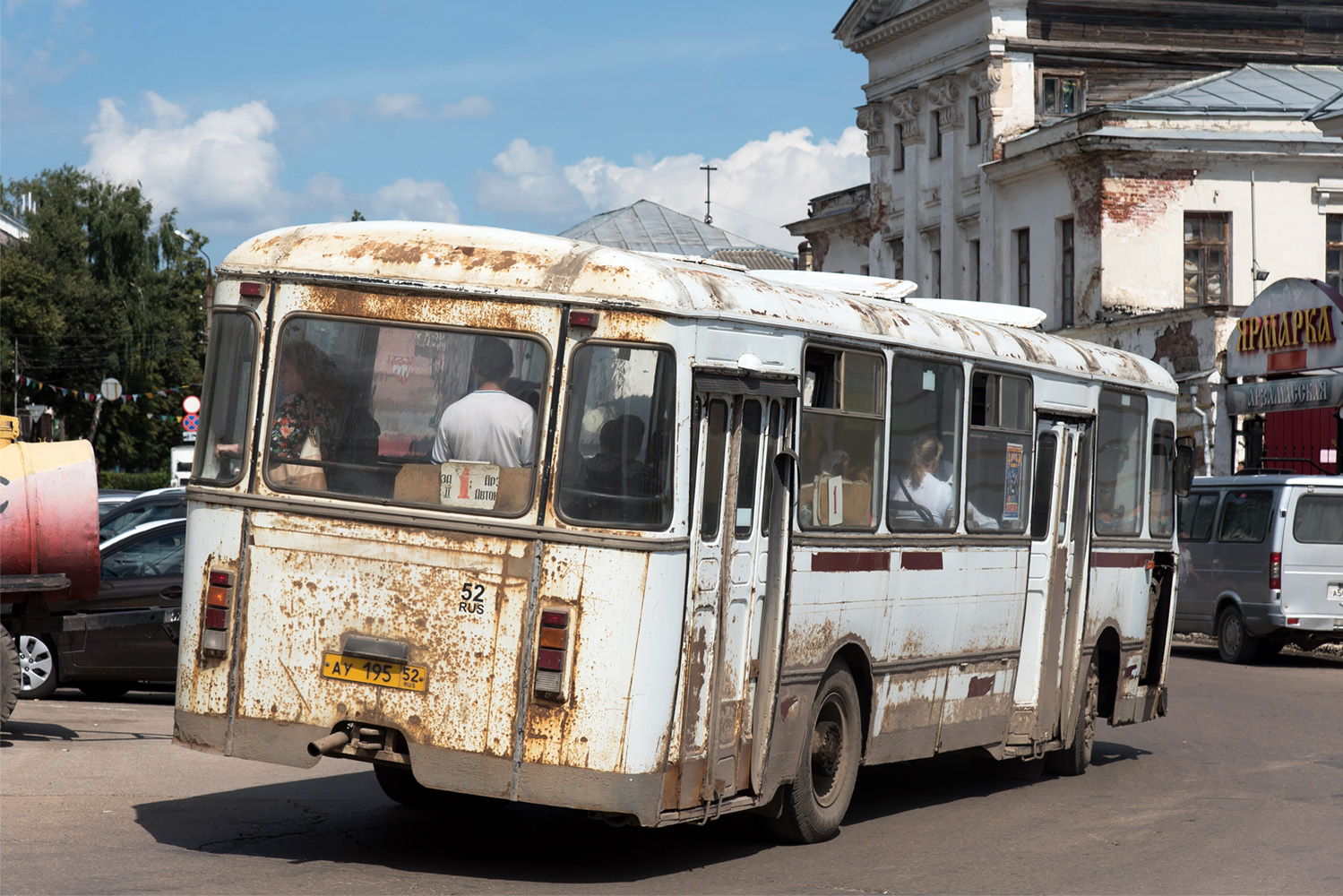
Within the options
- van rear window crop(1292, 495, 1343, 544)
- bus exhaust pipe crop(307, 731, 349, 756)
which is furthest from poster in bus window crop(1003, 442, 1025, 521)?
van rear window crop(1292, 495, 1343, 544)

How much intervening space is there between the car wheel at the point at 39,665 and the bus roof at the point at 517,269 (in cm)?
761

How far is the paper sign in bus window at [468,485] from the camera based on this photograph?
7.77 metres

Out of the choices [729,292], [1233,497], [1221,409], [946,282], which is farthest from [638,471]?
[946,282]

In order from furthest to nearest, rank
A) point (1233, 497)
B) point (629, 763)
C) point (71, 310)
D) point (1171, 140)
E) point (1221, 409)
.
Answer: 1. point (71, 310)
2. point (1171, 140)
3. point (1221, 409)
4. point (1233, 497)
5. point (629, 763)

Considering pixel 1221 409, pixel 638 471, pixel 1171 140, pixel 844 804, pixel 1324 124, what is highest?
pixel 1171 140

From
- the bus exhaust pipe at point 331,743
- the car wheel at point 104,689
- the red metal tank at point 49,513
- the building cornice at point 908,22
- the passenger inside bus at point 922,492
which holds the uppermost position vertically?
the building cornice at point 908,22

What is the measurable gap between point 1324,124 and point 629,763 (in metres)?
23.6

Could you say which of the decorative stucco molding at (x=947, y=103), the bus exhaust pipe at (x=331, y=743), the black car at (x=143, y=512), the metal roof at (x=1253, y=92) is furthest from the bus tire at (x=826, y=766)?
the decorative stucco molding at (x=947, y=103)

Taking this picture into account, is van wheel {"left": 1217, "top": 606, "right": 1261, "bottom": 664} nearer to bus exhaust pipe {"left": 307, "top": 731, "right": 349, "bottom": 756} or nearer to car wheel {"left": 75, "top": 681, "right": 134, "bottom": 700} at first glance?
car wheel {"left": 75, "top": 681, "right": 134, "bottom": 700}

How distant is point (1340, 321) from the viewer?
91.5 feet

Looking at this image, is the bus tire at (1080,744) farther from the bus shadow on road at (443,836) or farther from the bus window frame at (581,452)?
the bus window frame at (581,452)

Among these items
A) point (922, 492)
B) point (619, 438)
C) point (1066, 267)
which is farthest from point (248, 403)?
point (1066, 267)

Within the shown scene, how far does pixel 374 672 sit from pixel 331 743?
372mm

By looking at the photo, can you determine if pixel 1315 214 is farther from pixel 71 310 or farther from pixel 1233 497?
pixel 71 310
